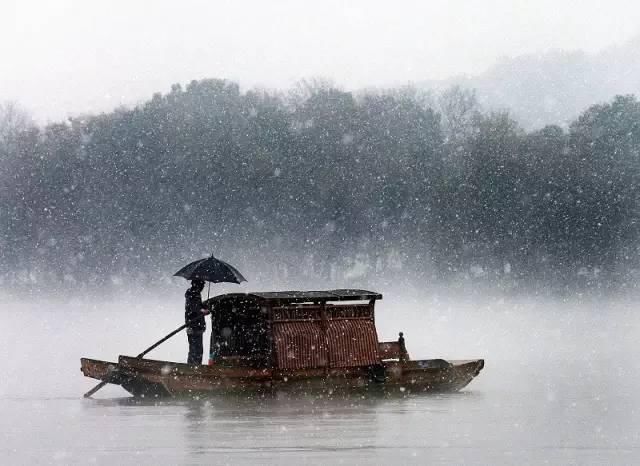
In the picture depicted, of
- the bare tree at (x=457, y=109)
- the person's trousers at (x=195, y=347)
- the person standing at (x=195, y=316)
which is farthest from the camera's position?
the bare tree at (x=457, y=109)

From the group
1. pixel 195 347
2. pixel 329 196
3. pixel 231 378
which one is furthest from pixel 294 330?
pixel 329 196

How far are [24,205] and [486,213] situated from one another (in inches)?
1081

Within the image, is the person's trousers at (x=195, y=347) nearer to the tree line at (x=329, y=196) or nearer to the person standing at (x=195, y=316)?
the person standing at (x=195, y=316)

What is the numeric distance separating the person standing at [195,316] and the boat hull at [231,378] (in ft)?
3.84

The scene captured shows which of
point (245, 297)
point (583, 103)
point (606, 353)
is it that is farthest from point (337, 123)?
point (583, 103)

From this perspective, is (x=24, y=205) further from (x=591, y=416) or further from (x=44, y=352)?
(x=591, y=416)

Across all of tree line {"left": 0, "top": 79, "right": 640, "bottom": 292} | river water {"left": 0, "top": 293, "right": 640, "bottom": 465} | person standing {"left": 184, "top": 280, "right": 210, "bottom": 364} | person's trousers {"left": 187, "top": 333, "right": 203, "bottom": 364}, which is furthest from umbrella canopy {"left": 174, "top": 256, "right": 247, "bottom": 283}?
tree line {"left": 0, "top": 79, "right": 640, "bottom": 292}

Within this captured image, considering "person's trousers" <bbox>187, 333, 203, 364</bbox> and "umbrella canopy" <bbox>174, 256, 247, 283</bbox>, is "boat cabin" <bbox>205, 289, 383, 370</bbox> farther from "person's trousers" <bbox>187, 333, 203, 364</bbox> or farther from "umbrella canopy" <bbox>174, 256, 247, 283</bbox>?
"umbrella canopy" <bbox>174, 256, 247, 283</bbox>

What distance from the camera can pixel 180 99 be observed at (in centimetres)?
7756

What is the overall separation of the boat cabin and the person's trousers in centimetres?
34

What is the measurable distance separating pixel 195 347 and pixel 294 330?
2216 millimetres

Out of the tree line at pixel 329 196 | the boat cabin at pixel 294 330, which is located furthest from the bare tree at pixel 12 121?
the boat cabin at pixel 294 330

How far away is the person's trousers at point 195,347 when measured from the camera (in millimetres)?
27219

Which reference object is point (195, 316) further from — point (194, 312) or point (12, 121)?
point (12, 121)
